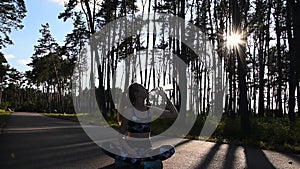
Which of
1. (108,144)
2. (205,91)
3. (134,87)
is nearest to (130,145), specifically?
(108,144)

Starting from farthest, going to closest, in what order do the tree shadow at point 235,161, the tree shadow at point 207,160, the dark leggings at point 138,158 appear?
1. the tree shadow at point 235,161
2. the tree shadow at point 207,160
3. the dark leggings at point 138,158

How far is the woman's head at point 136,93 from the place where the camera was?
6.10m

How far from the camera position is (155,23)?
1467 inches

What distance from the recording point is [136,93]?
240 inches

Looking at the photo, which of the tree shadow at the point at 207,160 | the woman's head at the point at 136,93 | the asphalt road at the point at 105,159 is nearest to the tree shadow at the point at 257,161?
the asphalt road at the point at 105,159

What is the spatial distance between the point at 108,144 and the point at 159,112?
48.3 inches

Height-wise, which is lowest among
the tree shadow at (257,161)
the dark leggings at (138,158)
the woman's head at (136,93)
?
the tree shadow at (257,161)

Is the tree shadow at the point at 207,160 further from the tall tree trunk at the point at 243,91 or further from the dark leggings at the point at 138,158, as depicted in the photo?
the tall tree trunk at the point at 243,91

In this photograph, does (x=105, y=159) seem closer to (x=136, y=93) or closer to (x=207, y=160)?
(x=207, y=160)

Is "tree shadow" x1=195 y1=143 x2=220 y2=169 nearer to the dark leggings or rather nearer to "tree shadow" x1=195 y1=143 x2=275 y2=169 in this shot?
"tree shadow" x1=195 y1=143 x2=275 y2=169

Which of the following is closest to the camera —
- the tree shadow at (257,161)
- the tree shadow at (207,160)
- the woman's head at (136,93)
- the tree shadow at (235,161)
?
the woman's head at (136,93)

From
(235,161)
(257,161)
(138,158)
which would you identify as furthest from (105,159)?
(257,161)

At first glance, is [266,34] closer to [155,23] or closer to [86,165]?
[155,23]

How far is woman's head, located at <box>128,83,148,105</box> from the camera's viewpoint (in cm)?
610
